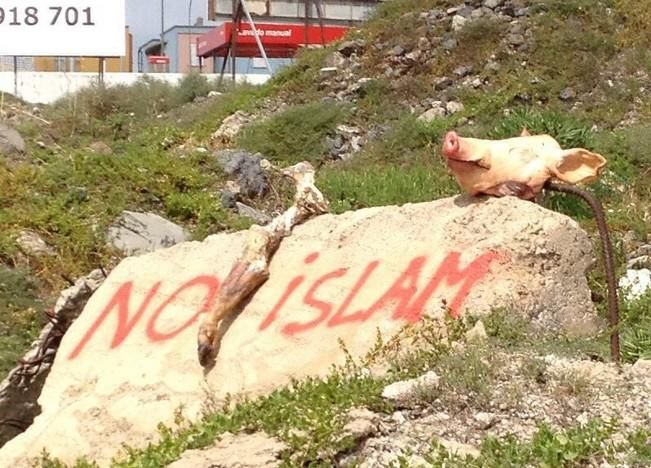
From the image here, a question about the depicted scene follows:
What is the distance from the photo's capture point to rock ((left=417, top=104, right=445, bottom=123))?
1298cm

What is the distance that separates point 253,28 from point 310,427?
20.5 meters

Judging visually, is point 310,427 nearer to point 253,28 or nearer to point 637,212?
point 637,212

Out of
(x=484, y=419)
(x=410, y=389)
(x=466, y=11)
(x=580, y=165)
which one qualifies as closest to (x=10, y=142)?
(x=466, y=11)

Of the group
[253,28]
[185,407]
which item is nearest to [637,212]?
[185,407]

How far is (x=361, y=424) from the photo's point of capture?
3.64 meters

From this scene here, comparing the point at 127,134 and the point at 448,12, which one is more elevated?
the point at 448,12

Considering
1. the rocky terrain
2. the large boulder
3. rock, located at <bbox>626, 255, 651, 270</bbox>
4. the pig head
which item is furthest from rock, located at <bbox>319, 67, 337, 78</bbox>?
the pig head

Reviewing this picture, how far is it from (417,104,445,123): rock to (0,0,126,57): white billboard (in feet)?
31.9

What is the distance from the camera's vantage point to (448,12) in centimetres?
1559

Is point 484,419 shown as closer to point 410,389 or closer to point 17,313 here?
point 410,389

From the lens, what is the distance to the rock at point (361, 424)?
359 centimetres

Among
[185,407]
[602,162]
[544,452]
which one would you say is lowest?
[185,407]

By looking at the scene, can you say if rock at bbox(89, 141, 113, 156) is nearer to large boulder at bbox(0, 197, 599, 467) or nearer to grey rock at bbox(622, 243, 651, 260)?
grey rock at bbox(622, 243, 651, 260)

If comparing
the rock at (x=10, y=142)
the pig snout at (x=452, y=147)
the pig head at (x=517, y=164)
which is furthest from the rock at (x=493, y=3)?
the pig snout at (x=452, y=147)
